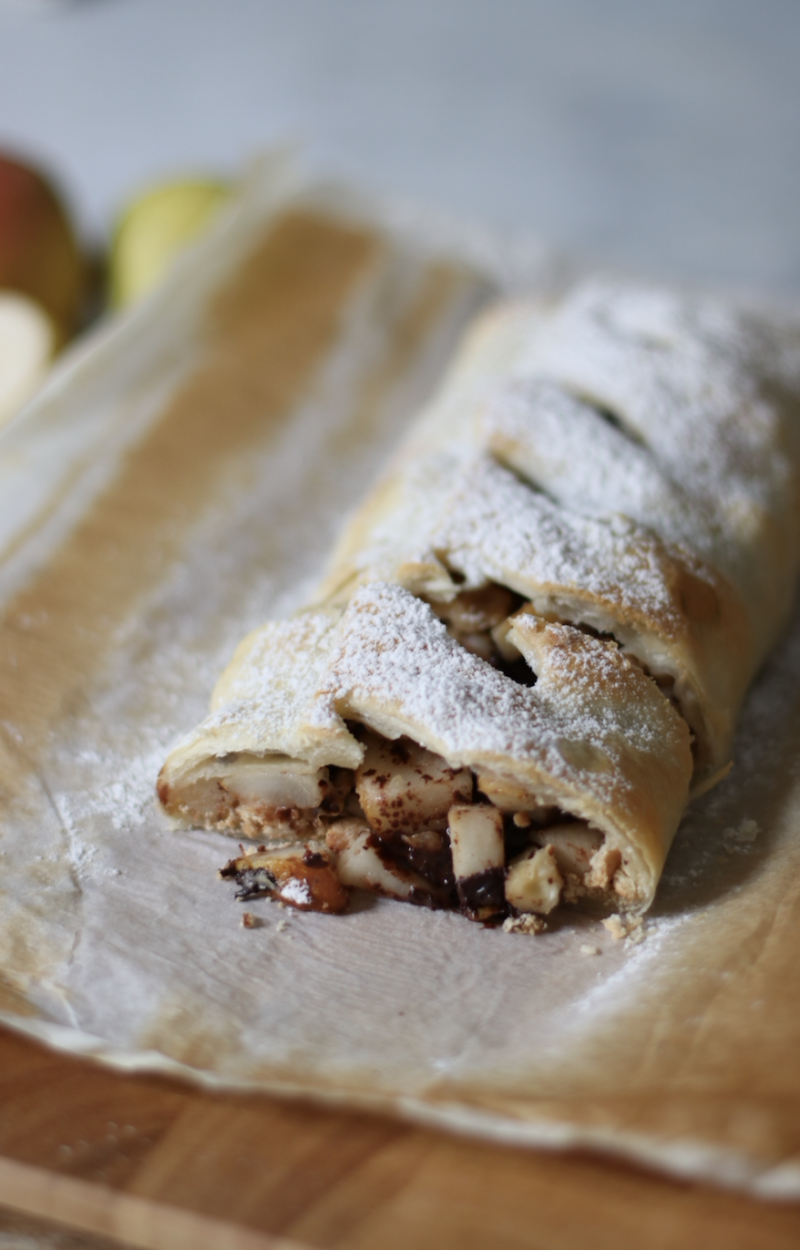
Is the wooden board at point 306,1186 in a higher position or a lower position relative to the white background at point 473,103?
lower

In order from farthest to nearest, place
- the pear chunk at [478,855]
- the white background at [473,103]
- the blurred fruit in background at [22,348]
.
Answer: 1. the white background at [473,103]
2. the blurred fruit in background at [22,348]
3. the pear chunk at [478,855]

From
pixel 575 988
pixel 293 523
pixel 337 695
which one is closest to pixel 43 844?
pixel 337 695

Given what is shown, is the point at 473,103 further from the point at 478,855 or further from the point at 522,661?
the point at 478,855

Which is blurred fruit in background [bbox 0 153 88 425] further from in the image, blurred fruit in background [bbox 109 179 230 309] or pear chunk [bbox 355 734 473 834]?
pear chunk [bbox 355 734 473 834]

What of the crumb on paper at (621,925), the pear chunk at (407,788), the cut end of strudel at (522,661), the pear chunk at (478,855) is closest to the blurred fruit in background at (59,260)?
the cut end of strudel at (522,661)

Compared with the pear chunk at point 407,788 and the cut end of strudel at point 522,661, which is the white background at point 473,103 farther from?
the pear chunk at point 407,788

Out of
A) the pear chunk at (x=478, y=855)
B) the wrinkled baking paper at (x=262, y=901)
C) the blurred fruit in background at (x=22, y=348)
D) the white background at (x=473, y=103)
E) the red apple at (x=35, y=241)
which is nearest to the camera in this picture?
the wrinkled baking paper at (x=262, y=901)
